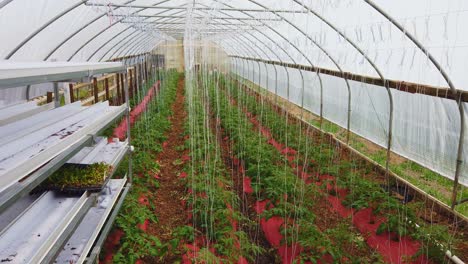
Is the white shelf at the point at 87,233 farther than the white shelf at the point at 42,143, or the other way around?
the white shelf at the point at 87,233

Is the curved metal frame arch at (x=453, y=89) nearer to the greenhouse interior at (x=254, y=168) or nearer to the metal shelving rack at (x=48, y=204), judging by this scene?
the greenhouse interior at (x=254, y=168)

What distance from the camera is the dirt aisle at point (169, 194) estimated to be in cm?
484

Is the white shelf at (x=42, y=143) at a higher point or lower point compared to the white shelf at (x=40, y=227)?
higher

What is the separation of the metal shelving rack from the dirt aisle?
0.76 meters

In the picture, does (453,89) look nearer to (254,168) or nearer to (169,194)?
(254,168)

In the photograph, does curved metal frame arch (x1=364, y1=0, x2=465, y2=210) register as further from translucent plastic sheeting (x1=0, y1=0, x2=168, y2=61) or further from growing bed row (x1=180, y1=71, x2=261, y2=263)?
translucent plastic sheeting (x1=0, y1=0, x2=168, y2=61)

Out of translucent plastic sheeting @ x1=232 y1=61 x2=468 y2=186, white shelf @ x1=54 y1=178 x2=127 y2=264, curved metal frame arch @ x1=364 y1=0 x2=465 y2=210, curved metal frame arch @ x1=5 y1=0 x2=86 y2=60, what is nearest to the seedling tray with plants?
white shelf @ x1=54 y1=178 x2=127 y2=264

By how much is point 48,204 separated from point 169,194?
9.34ft

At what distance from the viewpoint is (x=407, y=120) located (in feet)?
20.6

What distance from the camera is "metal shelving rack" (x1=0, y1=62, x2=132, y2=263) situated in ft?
6.95

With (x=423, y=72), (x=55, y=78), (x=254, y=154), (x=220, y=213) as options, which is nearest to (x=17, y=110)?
(x=55, y=78)

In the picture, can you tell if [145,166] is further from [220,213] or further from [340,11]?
[340,11]

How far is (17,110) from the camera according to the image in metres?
4.04

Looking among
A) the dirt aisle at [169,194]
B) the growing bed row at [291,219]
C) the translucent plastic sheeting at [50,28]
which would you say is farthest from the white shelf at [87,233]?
the translucent plastic sheeting at [50,28]
